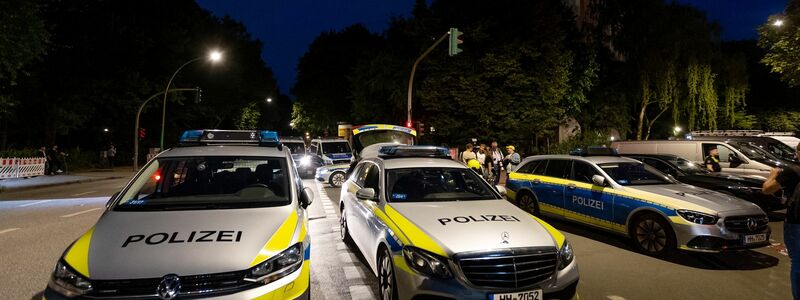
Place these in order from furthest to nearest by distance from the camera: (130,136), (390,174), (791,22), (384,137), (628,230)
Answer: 1. (130,136)
2. (384,137)
3. (791,22)
4. (628,230)
5. (390,174)

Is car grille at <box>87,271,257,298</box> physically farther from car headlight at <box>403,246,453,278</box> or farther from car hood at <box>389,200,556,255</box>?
car hood at <box>389,200,556,255</box>

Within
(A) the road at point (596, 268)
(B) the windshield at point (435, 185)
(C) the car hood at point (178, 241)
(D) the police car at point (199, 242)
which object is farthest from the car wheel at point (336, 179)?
(C) the car hood at point (178, 241)

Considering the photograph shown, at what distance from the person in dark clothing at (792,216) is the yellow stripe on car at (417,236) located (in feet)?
9.89

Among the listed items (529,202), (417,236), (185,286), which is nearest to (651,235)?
(529,202)

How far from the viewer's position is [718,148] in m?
12.8

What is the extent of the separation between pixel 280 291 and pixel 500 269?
175 cm

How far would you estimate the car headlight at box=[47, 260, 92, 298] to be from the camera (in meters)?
2.89

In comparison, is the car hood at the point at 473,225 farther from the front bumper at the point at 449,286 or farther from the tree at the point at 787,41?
the tree at the point at 787,41

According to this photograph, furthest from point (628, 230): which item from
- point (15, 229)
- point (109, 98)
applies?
point (109, 98)

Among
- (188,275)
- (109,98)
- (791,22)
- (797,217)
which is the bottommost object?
(188,275)

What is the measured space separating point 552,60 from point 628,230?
21.5m

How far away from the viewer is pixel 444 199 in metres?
5.16

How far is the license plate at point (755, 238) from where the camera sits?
19.3ft

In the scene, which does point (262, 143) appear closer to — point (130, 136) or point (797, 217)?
point (797, 217)
